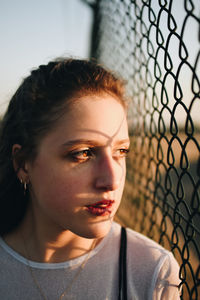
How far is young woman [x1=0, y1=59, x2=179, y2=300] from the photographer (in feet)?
3.66

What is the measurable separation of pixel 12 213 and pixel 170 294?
990 mm

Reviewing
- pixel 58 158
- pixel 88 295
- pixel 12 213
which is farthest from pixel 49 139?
pixel 88 295

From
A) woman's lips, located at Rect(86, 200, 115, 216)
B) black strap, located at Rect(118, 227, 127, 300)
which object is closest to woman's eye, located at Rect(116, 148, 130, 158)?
woman's lips, located at Rect(86, 200, 115, 216)

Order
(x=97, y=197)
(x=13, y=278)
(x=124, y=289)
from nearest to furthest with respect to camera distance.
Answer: (x=97, y=197) < (x=124, y=289) < (x=13, y=278)

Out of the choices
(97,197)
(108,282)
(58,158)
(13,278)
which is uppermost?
(58,158)

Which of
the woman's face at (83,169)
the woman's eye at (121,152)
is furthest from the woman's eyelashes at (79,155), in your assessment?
the woman's eye at (121,152)

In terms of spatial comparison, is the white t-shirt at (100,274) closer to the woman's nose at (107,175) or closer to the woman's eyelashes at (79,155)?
the woman's nose at (107,175)

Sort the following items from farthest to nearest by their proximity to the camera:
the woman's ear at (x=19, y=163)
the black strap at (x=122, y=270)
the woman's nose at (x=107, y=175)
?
the woman's ear at (x=19, y=163) < the black strap at (x=122, y=270) < the woman's nose at (x=107, y=175)

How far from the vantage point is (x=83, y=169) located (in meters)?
1.11

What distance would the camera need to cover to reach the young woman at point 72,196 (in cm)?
112

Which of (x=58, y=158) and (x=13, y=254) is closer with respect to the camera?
(x=58, y=158)

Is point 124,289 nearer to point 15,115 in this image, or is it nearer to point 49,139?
point 49,139

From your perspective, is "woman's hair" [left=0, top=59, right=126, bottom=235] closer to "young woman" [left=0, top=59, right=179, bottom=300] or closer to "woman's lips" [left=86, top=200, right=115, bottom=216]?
"young woman" [left=0, top=59, right=179, bottom=300]

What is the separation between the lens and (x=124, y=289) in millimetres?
1197
